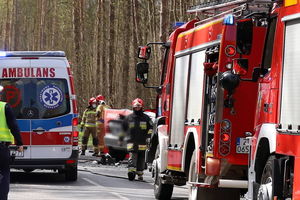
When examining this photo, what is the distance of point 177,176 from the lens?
16.1 metres

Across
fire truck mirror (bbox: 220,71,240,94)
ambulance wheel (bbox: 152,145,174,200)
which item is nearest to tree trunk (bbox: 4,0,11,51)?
ambulance wheel (bbox: 152,145,174,200)

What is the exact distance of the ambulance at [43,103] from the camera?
19172 millimetres

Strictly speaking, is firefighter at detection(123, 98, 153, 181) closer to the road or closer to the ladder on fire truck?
the road

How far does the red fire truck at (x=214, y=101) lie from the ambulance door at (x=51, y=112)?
326 centimetres

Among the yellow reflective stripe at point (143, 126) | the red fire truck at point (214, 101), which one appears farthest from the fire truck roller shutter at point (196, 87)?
the yellow reflective stripe at point (143, 126)

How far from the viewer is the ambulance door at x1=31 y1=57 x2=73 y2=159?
1919 centimetres

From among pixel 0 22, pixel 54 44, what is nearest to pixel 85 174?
pixel 54 44

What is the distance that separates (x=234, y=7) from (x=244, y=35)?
2.33m

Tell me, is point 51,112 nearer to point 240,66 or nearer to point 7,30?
point 240,66

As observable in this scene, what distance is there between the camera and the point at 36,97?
63.4 feet

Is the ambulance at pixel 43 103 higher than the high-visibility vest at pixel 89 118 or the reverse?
higher

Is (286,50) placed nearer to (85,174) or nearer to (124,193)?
(124,193)

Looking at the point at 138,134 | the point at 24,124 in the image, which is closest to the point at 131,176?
the point at 138,134

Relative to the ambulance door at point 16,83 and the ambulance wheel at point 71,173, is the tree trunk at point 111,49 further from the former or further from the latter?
the ambulance door at point 16,83
